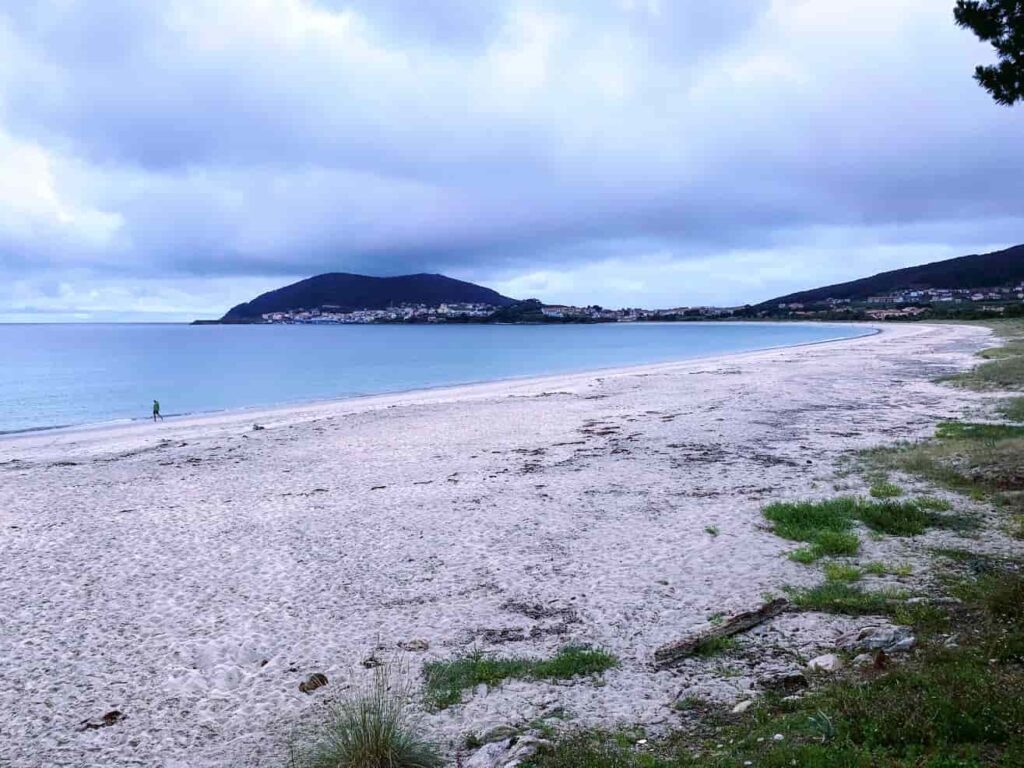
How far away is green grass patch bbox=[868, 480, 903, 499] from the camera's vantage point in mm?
12336

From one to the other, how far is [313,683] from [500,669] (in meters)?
1.96

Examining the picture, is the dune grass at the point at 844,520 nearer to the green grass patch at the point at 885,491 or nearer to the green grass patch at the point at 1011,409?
the green grass patch at the point at 885,491

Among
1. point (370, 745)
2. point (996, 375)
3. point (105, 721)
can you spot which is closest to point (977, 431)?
point (996, 375)

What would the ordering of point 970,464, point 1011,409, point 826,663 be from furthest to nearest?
point 1011,409, point 970,464, point 826,663

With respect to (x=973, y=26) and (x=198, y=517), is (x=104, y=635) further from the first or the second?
(x=973, y=26)

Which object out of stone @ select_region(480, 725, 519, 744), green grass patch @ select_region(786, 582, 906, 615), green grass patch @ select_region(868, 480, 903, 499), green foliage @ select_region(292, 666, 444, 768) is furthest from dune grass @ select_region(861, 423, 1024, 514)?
green foliage @ select_region(292, 666, 444, 768)

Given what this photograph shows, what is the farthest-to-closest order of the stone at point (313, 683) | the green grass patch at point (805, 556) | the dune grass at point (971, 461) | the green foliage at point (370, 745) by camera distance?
the dune grass at point (971, 461), the green grass patch at point (805, 556), the stone at point (313, 683), the green foliage at point (370, 745)

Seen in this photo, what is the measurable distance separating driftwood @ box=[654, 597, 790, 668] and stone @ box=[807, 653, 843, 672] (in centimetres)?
108

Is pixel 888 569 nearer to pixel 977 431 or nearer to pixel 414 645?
pixel 414 645

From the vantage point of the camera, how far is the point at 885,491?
41.1 feet

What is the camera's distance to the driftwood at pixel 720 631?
721 cm

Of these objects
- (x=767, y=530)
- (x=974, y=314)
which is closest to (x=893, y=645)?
(x=767, y=530)

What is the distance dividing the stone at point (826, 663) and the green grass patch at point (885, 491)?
671 cm

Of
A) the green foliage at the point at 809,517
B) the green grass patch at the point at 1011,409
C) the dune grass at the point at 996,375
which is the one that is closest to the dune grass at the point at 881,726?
the green foliage at the point at 809,517
